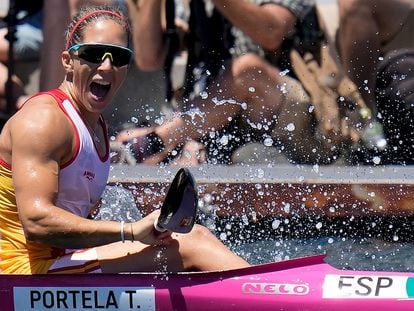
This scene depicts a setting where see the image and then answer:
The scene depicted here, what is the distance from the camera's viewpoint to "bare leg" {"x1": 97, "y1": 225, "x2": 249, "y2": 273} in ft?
12.0

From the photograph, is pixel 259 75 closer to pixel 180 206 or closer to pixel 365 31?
pixel 365 31

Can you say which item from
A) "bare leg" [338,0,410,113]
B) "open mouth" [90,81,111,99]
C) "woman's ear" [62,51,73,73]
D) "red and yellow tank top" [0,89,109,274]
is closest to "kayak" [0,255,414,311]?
"red and yellow tank top" [0,89,109,274]

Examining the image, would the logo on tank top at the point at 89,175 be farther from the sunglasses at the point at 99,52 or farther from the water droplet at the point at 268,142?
the water droplet at the point at 268,142

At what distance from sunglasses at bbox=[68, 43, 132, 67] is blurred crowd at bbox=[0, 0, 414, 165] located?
81.9 inches

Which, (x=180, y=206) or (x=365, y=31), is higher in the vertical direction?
(x=365, y=31)

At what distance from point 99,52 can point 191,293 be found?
33.8 inches

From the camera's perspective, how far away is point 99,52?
11.8 feet

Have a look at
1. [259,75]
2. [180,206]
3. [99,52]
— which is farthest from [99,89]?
[259,75]

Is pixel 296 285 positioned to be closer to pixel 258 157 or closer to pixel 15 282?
pixel 15 282

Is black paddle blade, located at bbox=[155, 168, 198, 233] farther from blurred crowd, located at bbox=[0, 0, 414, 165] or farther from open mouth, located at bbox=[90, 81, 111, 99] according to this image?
blurred crowd, located at bbox=[0, 0, 414, 165]

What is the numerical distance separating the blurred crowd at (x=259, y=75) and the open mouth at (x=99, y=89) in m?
2.07

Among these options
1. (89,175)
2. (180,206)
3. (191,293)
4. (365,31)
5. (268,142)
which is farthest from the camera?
(268,142)

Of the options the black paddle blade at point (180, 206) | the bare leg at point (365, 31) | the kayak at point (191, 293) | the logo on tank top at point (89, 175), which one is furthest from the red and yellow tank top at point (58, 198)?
the bare leg at point (365, 31)

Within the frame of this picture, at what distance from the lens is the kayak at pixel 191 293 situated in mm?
3486
